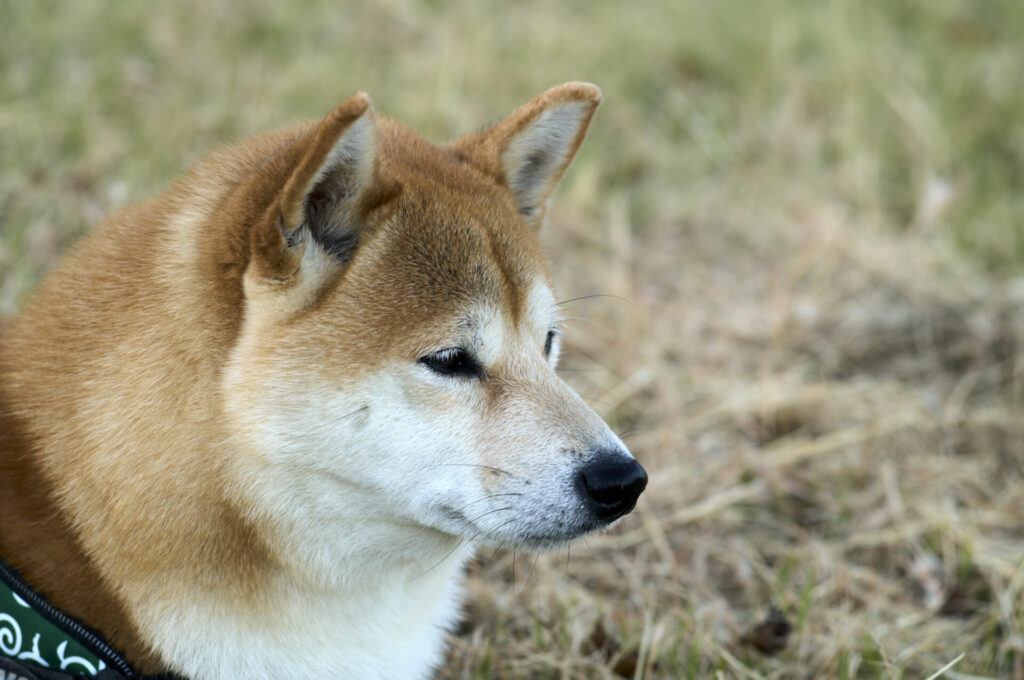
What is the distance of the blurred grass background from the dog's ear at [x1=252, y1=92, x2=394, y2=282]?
3.15ft

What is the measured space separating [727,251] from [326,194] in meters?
3.96

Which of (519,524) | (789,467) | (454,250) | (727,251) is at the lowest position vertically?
(789,467)

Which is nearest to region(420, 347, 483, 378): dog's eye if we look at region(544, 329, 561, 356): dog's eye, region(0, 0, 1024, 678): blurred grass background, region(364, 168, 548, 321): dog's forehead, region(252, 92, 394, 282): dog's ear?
region(364, 168, 548, 321): dog's forehead

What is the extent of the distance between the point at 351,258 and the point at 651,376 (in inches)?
103

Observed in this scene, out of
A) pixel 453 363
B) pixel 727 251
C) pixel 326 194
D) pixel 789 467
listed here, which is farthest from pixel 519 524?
pixel 727 251

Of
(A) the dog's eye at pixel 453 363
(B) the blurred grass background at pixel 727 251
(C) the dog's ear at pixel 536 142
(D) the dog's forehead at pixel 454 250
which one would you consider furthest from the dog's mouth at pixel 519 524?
(C) the dog's ear at pixel 536 142

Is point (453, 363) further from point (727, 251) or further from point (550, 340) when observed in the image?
point (727, 251)

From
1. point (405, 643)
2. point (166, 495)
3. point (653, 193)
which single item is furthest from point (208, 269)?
point (653, 193)

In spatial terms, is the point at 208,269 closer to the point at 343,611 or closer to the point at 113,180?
the point at 343,611

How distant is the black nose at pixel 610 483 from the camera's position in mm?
2318

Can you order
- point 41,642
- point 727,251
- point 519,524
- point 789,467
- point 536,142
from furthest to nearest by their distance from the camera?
1. point 727,251
2. point 789,467
3. point 536,142
4. point 519,524
5. point 41,642

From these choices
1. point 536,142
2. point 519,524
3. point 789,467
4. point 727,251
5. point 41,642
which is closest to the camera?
point 41,642

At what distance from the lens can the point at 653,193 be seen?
618cm

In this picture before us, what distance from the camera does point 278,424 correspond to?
88.0 inches
